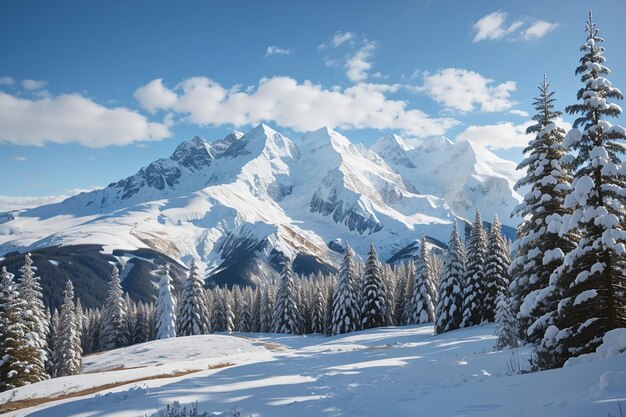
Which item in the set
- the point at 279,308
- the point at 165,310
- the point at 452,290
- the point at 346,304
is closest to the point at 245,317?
the point at 279,308

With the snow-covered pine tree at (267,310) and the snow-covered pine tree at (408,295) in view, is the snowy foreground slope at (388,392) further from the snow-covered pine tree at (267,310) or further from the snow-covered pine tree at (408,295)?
the snow-covered pine tree at (267,310)

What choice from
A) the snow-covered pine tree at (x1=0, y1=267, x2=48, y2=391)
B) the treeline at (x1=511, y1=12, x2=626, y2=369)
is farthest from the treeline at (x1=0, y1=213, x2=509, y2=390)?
the treeline at (x1=511, y1=12, x2=626, y2=369)

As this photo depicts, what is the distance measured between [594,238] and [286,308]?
196ft

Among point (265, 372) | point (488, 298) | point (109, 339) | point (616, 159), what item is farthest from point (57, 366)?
point (616, 159)

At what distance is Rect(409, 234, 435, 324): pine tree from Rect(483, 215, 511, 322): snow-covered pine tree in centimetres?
1394

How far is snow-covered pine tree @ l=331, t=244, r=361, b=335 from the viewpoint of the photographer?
5784cm

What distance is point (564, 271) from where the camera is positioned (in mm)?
14234

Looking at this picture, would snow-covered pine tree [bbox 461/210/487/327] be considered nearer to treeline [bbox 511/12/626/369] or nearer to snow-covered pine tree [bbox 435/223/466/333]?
snow-covered pine tree [bbox 435/223/466/333]

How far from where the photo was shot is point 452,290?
46031 mm

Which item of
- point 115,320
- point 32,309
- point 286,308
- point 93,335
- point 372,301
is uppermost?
point 32,309

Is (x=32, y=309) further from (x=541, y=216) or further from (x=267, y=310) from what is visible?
(x=267, y=310)

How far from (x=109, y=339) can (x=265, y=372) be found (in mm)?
57968

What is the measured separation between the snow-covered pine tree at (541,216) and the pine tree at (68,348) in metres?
45.2

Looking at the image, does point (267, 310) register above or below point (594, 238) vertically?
below
